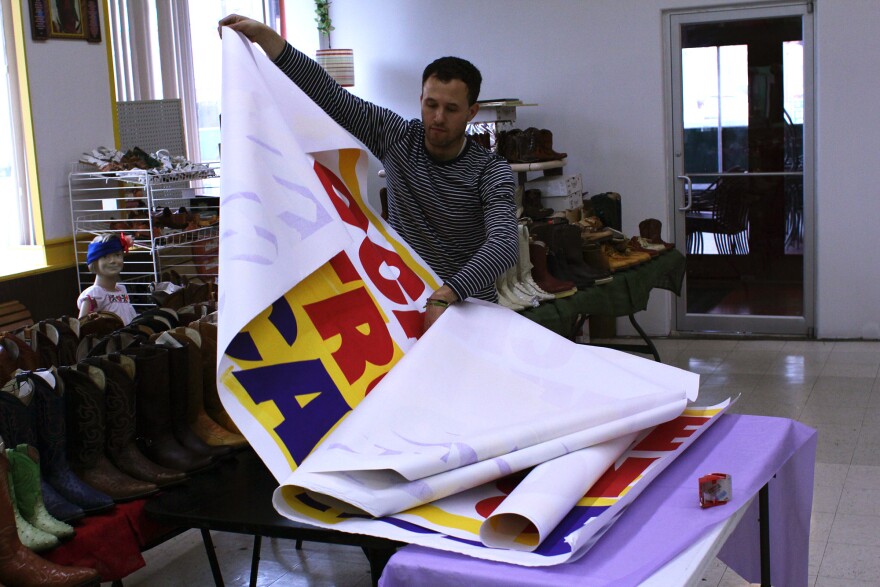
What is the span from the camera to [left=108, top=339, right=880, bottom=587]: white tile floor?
350 cm

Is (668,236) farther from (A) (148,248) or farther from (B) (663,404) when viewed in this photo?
(B) (663,404)

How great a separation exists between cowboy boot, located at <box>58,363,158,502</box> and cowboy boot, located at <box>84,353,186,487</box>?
2 centimetres

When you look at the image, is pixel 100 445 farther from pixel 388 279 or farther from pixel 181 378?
pixel 388 279

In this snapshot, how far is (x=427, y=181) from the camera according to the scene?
285 cm

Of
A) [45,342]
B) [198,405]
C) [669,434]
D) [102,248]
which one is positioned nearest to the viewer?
[669,434]

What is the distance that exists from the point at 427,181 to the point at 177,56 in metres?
4.69

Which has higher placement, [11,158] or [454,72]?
[454,72]

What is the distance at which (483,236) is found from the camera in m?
2.89

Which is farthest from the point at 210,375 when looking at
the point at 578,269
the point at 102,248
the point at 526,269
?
the point at 578,269

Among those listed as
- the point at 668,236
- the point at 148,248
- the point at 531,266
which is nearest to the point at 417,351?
the point at 531,266

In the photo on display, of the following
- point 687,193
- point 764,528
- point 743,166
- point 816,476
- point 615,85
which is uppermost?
point 615,85

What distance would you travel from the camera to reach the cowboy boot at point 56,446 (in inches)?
89.0

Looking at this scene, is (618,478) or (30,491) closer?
(618,478)

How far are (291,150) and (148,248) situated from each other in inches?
124
